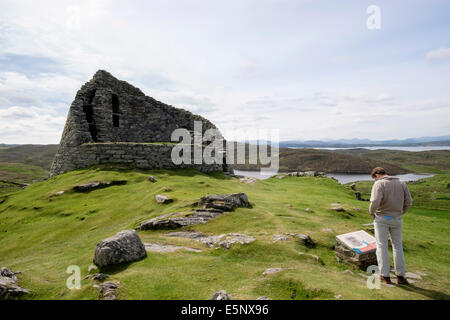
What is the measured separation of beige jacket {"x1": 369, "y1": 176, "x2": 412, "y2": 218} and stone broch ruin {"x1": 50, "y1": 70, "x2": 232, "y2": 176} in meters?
22.8

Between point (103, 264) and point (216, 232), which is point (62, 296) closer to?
point (103, 264)

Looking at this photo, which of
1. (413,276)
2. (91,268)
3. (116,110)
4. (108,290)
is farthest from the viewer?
(116,110)

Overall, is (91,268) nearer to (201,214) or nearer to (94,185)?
(201,214)

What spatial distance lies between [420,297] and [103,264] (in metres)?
9.82

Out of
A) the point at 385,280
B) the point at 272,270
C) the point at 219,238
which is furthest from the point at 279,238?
the point at 385,280

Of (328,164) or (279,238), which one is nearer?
(279,238)

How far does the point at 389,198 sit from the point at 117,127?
119ft

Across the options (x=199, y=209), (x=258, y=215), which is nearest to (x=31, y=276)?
(x=199, y=209)

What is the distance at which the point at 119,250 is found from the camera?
8391 millimetres

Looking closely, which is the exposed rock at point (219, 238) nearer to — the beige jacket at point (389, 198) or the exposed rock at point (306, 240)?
the exposed rock at point (306, 240)

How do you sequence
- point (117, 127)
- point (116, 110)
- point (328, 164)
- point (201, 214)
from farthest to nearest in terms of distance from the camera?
point (328, 164) < point (116, 110) < point (117, 127) < point (201, 214)

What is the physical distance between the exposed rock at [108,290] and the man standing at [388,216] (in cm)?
794

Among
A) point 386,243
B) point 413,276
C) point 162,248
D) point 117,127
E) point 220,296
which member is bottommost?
point 413,276

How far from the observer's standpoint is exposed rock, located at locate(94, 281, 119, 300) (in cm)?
616
